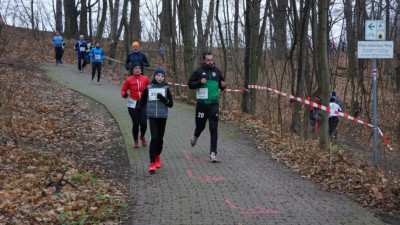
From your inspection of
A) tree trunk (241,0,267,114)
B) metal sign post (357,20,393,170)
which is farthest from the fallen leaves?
tree trunk (241,0,267,114)

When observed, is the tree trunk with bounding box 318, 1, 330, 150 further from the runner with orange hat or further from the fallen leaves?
the runner with orange hat

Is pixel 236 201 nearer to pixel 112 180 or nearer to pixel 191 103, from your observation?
pixel 112 180

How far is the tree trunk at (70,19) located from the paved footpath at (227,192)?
89.6ft

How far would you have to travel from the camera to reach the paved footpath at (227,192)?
571 cm

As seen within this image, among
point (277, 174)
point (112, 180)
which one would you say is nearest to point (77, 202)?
point (112, 180)

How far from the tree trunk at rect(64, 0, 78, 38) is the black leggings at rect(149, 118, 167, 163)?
29990mm

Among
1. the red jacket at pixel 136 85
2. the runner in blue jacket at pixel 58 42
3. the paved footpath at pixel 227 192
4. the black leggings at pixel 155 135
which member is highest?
the runner in blue jacket at pixel 58 42

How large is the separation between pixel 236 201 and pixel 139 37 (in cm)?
2743

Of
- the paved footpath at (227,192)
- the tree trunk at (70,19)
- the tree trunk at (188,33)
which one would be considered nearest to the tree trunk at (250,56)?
the tree trunk at (188,33)

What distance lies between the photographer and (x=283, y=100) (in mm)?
27078

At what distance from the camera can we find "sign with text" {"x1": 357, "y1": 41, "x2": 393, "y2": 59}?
8422mm

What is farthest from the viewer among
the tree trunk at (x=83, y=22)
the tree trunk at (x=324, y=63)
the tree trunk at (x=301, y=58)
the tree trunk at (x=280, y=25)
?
the tree trunk at (x=83, y=22)

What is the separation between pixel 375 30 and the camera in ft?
→ 28.0

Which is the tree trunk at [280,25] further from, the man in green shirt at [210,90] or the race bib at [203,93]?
the race bib at [203,93]
